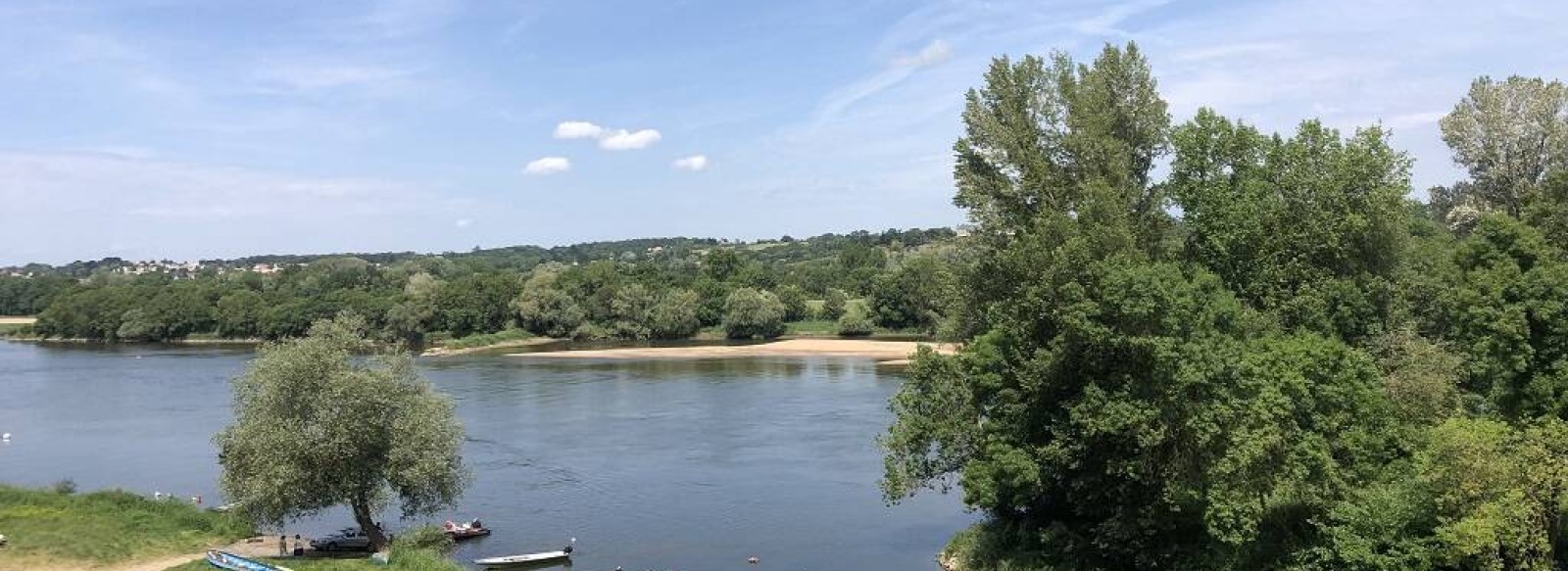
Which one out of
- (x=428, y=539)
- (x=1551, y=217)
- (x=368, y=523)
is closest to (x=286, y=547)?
(x=368, y=523)

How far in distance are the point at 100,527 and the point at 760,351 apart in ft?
222

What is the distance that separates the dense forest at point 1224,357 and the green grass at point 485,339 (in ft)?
284

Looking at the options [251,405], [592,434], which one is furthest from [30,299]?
[251,405]

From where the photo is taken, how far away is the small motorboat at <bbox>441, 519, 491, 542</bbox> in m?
37.1

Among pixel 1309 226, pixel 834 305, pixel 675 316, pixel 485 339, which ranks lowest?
pixel 485 339

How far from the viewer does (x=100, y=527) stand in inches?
1364

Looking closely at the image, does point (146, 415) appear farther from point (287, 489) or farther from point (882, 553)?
point (882, 553)

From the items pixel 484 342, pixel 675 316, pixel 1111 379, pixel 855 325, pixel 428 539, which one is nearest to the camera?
pixel 1111 379

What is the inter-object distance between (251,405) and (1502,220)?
34.8 m

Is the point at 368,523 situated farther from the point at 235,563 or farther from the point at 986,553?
the point at 986,553

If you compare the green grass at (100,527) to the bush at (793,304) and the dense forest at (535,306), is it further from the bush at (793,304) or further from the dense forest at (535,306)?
the bush at (793,304)

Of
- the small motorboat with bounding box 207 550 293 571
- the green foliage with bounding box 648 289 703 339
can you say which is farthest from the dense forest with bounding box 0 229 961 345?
the small motorboat with bounding box 207 550 293 571

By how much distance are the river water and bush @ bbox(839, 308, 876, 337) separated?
24487mm

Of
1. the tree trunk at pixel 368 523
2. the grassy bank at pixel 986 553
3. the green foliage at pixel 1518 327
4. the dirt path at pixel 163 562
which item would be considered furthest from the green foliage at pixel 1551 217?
the dirt path at pixel 163 562
